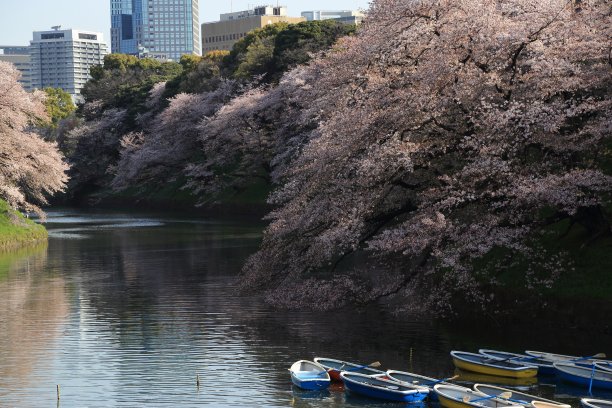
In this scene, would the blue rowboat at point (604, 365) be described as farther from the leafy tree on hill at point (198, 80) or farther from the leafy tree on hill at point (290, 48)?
the leafy tree on hill at point (198, 80)

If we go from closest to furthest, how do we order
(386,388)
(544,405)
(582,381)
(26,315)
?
(544,405), (386,388), (582,381), (26,315)

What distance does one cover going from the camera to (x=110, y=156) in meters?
119

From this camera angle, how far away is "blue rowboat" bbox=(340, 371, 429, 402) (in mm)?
24109

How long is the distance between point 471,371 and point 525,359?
1439mm

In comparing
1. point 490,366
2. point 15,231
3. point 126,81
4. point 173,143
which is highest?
point 126,81

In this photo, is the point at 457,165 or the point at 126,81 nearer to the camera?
the point at 457,165

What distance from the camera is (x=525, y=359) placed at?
26.9m

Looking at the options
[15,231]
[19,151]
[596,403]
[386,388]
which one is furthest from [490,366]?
[19,151]

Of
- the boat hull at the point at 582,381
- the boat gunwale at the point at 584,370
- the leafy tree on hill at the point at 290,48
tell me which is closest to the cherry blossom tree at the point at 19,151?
the leafy tree on hill at the point at 290,48

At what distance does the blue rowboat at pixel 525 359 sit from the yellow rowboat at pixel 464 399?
322 cm

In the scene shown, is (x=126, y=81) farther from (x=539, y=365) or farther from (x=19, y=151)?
(x=539, y=365)

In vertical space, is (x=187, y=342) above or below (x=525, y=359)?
below

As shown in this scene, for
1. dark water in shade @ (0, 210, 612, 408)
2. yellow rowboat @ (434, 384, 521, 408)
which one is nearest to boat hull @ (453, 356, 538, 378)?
dark water in shade @ (0, 210, 612, 408)

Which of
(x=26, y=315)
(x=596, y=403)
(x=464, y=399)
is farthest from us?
(x=26, y=315)
